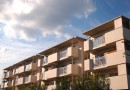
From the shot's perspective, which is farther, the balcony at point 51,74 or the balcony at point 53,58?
the balcony at point 53,58

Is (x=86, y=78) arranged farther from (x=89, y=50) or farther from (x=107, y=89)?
(x=89, y=50)

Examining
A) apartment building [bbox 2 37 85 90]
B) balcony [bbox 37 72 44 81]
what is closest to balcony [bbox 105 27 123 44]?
apartment building [bbox 2 37 85 90]

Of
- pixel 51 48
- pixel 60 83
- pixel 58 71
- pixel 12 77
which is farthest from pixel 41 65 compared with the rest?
pixel 12 77

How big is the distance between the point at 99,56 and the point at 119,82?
6905mm

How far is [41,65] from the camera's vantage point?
44844 millimetres

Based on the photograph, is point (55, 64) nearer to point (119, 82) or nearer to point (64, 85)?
point (64, 85)

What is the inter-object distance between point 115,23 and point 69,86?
1082 centimetres

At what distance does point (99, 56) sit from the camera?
1259 inches

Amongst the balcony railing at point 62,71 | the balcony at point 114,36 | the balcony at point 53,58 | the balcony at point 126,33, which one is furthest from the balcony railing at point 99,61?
the balcony at point 53,58

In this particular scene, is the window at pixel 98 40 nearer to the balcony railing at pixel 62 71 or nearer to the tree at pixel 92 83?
the tree at pixel 92 83

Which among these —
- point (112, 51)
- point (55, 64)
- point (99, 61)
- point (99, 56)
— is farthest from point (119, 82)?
point (55, 64)

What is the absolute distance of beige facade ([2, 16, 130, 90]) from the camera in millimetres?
26391

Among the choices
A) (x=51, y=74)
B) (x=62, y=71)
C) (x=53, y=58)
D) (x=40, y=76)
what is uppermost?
(x=53, y=58)

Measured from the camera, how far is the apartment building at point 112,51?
26.1 m
